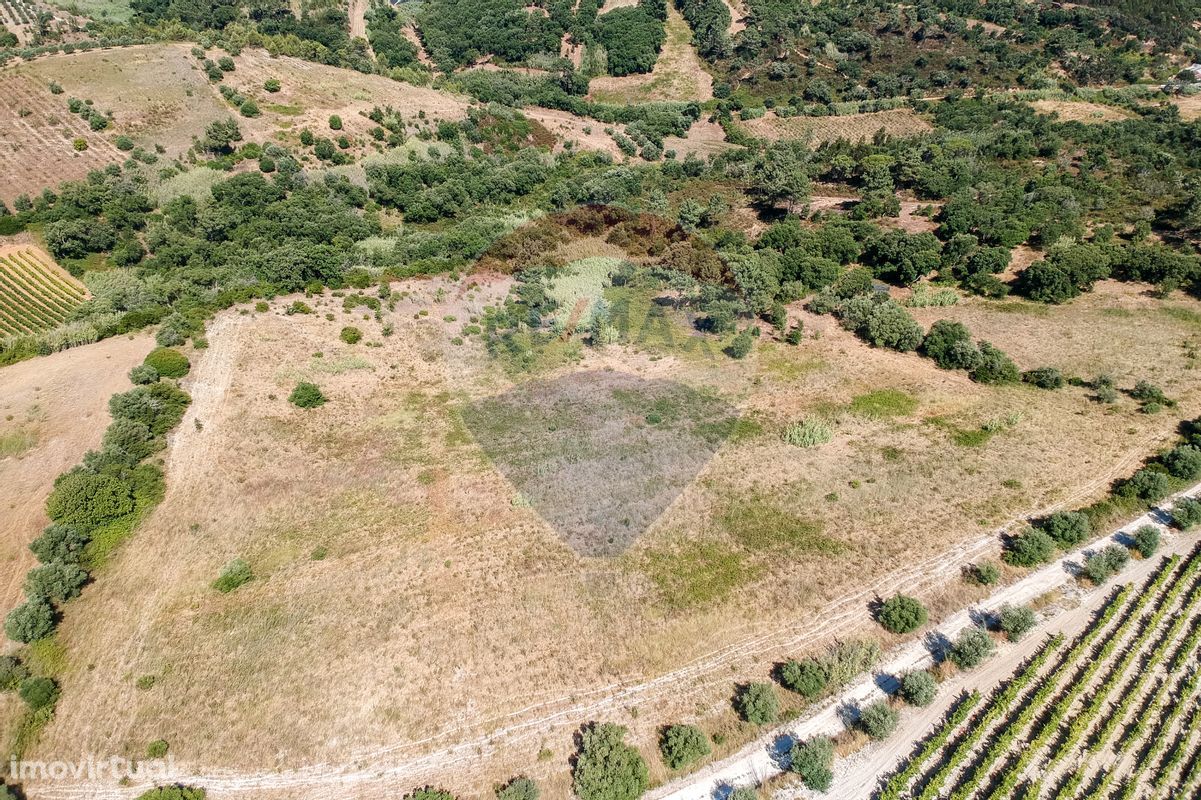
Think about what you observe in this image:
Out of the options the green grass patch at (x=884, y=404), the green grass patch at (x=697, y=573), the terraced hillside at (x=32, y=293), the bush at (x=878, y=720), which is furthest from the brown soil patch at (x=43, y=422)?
the green grass patch at (x=884, y=404)

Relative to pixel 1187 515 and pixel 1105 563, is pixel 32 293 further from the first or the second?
pixel 1187 515

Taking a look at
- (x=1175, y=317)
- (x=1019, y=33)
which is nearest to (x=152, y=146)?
(x=1175, y=317)

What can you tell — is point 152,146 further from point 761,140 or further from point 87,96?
point 761,140

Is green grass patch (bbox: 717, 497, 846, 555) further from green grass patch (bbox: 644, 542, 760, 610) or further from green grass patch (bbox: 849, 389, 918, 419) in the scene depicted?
green grass patch (bbox: 849, 389, 918, 419)

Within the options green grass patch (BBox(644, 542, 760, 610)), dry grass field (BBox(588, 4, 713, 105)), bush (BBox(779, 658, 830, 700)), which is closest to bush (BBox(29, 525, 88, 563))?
green grass patch (BBox(644, 542, 760, 610))

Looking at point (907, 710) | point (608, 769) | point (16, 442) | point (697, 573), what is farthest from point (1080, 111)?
point (16, 442)
